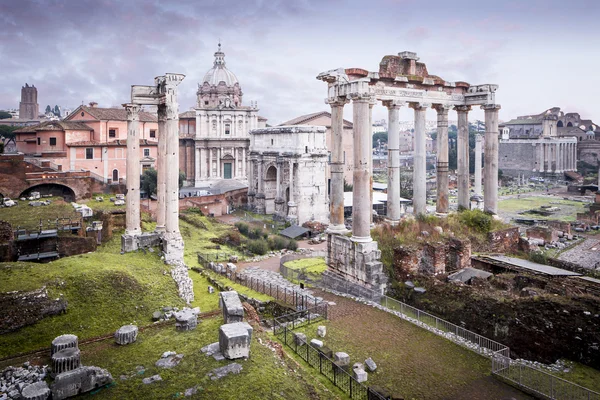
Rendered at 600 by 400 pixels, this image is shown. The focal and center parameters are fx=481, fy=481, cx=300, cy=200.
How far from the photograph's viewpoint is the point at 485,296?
45.0 feet

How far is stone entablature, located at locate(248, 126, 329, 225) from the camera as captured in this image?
42.7 meters

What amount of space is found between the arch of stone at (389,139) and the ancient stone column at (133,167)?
7.55 metres

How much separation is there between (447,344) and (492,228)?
9422 mm

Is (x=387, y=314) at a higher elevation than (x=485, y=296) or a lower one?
lower

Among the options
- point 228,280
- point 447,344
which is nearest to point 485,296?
point 447,344

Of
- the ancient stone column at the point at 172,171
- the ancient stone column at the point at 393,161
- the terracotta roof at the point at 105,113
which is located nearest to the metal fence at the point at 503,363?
the ancient stone column at the point at 393,161

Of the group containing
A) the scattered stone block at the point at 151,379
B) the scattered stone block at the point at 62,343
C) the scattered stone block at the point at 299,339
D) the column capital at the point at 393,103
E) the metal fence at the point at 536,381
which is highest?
the column capital at the point at 393,103

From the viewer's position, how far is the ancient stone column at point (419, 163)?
69.1ft

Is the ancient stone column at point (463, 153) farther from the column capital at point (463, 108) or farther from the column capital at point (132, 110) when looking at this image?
the column capital at point (132, 110)

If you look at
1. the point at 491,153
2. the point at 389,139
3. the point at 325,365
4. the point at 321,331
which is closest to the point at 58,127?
the point at 389,139

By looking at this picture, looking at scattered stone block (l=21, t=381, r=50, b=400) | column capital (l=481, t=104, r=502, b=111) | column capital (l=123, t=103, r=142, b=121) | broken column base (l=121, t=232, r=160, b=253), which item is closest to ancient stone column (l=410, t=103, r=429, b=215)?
column capital (l=481, t=104, r=502, b=111)

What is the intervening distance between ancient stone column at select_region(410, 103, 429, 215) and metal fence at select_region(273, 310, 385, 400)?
9688 millimetres

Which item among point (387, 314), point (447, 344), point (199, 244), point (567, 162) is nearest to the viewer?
point (447, 344)

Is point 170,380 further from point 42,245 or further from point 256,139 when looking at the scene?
point 256,139
